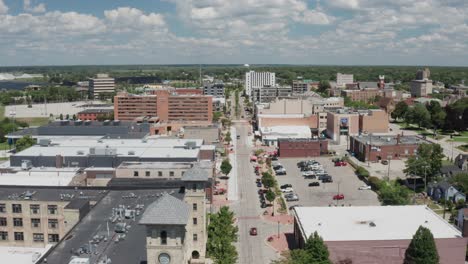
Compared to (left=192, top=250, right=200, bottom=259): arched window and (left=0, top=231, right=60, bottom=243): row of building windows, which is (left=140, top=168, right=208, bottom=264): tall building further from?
(left=0, top=231, right=60, bottom=243): row of building windows

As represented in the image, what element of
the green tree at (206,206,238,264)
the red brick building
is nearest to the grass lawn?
the red brick building

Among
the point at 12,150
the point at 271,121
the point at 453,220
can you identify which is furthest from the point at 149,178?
the point at 271,121

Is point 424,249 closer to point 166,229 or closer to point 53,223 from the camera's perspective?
point 166,229

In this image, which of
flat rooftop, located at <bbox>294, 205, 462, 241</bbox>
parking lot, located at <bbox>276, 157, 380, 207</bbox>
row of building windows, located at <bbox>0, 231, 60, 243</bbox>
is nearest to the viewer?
flat rooftop, located at <bbox>294, 205, 462, 241</bbox>

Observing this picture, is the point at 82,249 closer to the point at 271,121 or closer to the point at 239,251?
the point at 239,251

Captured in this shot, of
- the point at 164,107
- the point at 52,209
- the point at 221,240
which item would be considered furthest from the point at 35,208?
the point at 164,107
